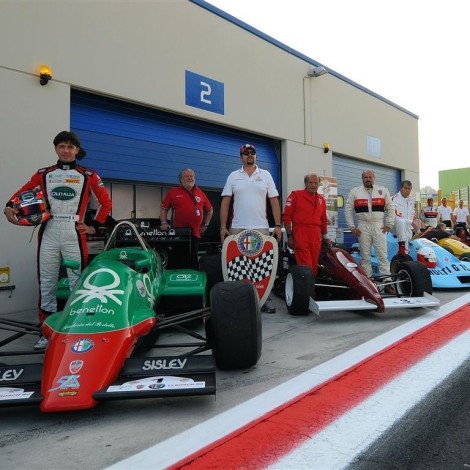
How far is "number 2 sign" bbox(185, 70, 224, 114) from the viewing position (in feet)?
21.0

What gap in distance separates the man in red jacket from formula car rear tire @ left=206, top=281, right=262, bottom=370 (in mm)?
2151

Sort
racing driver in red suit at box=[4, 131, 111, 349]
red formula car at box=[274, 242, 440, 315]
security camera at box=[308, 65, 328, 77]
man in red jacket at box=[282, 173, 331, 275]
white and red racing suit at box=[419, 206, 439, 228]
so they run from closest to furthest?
racing driver in red suit at box=[4, 131, 111, 349] < red formula car at box=[274, 242, 440, 315] < man in red jacket at box=[282, 173, 331, 275] < security camera at box=[308, 65, 328, 77] < white and red racing suit at box=[419, 206, 439, 228]

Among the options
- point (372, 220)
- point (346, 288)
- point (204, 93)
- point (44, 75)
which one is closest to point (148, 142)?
point (204, 93)

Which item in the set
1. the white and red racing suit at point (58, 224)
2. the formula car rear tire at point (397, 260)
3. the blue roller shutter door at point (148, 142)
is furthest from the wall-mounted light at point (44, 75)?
the formula car rear tire at point (397, 260)

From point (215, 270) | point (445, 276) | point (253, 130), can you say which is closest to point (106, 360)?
point (215, 270)

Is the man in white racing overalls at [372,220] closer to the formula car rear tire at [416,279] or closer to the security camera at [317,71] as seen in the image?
the formula car rear tire at [416,279]

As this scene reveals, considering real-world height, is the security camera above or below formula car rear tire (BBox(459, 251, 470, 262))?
above

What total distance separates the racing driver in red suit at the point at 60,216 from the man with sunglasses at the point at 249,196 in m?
1.62

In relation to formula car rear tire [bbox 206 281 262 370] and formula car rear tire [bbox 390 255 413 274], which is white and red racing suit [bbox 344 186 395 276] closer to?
formula car rear tire [bbox 390 255 413 274]

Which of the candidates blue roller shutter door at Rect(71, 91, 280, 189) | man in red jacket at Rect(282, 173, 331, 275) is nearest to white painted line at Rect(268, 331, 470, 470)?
man in red jacket at Rect(282, 173, 331, 275)

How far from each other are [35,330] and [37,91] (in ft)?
10.6

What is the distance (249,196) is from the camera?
4395 mm

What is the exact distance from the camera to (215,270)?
436 cm

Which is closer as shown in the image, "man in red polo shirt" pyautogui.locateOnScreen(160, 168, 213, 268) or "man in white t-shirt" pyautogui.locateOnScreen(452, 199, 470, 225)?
"man in red polo shirt" pyautogui.locateOnScreen(160, 168, 213, 268)
